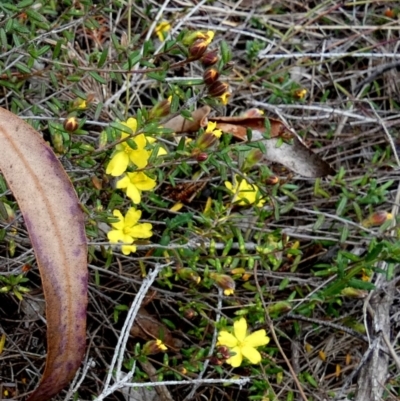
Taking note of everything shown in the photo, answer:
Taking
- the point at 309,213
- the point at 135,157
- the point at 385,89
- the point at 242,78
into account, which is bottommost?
the point at 309,213

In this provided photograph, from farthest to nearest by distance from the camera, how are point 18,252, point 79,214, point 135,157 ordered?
point 18,252 → point 135,157 → point 79,214

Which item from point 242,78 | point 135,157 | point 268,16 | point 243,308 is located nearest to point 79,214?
point 135,157

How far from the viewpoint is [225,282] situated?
7.80 feet

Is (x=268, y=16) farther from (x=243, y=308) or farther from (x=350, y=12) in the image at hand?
(x=243, y=308)

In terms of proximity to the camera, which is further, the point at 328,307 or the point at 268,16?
the point at 268,16

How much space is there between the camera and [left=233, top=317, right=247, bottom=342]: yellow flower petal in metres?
2.39

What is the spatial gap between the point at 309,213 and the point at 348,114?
53cm

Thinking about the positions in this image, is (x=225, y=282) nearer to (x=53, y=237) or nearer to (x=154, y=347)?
(x=154, y=347)

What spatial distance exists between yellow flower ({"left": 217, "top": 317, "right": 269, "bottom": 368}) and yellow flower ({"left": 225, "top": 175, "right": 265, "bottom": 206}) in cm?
46

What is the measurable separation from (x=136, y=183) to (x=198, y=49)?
532 millimetres

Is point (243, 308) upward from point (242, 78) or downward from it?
downward

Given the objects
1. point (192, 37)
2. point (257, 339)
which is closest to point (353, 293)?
Answer: point (257, 339)

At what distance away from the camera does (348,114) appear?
3055mm

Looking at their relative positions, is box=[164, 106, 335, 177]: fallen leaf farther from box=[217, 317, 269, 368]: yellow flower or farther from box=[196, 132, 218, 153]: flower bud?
box=[217, 317, 269, 368]: yellow flower
